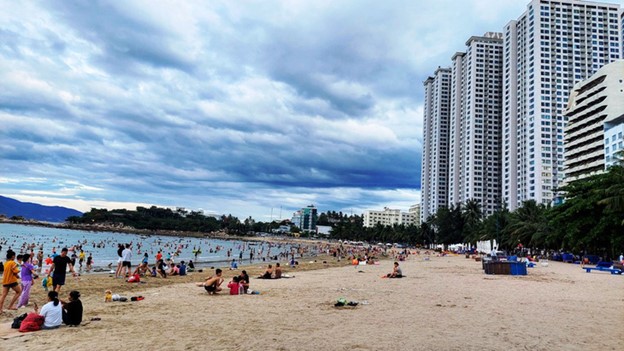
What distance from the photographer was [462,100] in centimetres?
14375

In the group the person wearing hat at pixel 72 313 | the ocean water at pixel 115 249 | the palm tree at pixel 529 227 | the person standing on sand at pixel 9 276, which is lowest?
the ocean water at pixel 115 249

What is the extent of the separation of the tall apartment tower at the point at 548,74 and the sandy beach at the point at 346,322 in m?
105

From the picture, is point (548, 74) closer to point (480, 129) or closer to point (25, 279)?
point (480, 129)

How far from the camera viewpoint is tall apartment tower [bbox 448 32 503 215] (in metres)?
131

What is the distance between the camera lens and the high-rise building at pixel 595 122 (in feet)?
254

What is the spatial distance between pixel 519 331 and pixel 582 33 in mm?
133743

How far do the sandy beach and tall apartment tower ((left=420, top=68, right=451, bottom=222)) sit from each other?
14418cm

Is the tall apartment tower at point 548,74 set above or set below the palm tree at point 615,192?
above

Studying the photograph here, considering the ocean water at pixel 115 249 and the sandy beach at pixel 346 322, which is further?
the ocean water at pixel 115 249

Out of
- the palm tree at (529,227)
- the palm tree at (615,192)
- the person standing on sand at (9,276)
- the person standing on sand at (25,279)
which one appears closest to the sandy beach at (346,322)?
the person standing on sand at (9,276)

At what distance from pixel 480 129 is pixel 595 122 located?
46.8 m

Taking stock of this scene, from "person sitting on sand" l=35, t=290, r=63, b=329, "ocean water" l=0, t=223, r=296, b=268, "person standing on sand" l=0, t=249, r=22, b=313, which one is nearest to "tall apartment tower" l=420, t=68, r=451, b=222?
"ocean water" l=0, t=223, r=296, b=268

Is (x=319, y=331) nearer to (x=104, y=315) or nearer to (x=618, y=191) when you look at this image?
(x=104, y=315)

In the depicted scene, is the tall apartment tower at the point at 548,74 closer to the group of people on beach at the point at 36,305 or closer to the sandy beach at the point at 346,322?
the sandy beach at the point at 346,322
